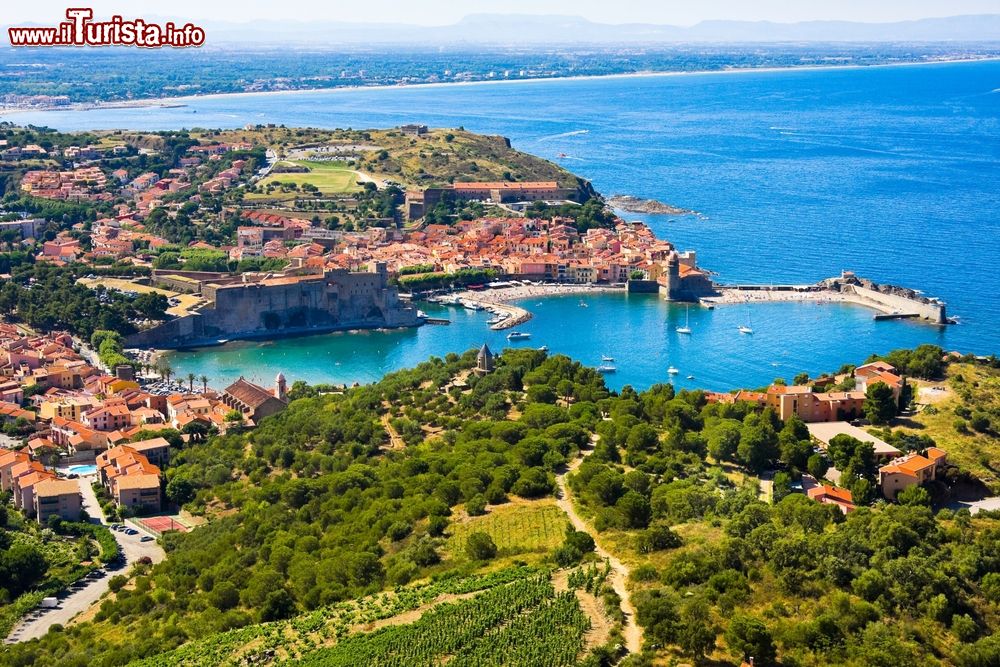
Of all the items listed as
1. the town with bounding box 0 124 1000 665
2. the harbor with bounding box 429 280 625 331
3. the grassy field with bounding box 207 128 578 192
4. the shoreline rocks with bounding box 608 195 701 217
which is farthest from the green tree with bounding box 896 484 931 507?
the grassy field with bounding box 207 128 578 192

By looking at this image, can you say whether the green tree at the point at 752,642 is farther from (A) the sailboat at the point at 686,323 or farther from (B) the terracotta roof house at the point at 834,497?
(A) the sailboat at the point at 686,323

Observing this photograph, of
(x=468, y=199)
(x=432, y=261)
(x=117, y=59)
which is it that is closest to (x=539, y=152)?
(x=468, y=199)

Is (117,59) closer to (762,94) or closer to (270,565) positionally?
(762,94)

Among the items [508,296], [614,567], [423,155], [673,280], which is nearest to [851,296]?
[673,280]

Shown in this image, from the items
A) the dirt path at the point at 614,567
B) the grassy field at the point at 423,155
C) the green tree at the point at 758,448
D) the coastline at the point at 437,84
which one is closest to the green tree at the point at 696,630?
the dirt path at the point at 614,567

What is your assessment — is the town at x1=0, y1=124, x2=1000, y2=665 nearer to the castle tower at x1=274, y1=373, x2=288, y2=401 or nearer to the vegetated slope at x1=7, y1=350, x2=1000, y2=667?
the vegetated slope at x1=7, y1=350, x2=1000, y2=667
